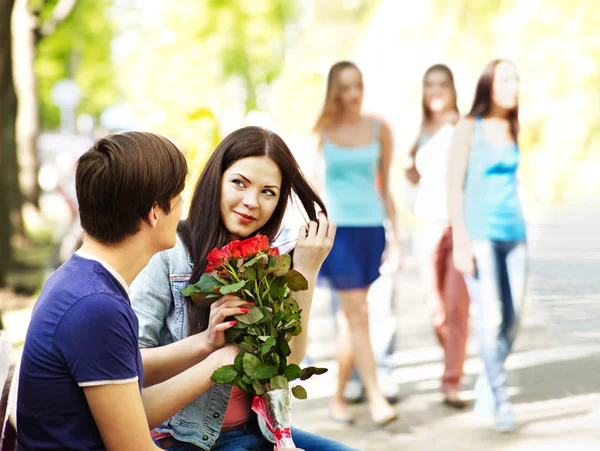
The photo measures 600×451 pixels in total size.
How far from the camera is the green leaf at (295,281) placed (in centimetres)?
191

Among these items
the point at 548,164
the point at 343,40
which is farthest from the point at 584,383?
the point at 343,40

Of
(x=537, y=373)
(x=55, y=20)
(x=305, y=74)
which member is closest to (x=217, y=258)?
(x=537, y=373)

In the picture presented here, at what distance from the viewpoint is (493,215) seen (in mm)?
4367

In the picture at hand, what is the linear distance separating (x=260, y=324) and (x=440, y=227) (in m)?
3.13

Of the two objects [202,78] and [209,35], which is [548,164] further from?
[209,35]

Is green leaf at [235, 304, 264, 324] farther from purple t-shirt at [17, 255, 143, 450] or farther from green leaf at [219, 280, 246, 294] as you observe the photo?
purple t-shirt at [17, 255, 143, 450]

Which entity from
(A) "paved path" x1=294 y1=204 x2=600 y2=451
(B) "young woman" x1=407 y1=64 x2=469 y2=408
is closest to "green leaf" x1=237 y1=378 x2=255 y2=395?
(A) "paved path" x1=294 y1=204 x2=600 y2=451

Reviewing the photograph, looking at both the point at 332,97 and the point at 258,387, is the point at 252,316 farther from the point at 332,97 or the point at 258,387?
the point at 332,97

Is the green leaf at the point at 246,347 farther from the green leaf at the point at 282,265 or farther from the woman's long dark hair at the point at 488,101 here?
the woman's long dark hair at the point at 488,101

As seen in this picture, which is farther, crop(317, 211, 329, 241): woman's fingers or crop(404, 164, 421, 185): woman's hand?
crop(404, 164, 421, 185): woman's hand

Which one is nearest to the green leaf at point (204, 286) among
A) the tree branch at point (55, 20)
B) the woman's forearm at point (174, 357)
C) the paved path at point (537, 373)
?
the woman's forearm at point (174, 357)

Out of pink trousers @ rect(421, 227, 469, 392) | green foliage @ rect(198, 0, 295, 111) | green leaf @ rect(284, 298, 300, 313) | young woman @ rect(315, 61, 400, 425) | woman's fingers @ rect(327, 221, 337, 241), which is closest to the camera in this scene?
green leaf @ rect(284, 298, 300, 313)

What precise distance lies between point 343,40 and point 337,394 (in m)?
6.38

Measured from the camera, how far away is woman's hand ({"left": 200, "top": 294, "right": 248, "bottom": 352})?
183 centimetres
